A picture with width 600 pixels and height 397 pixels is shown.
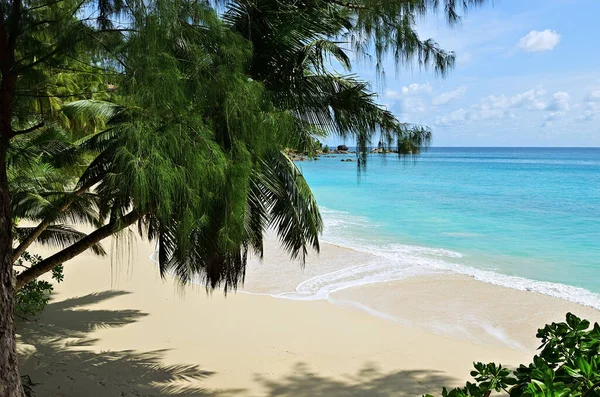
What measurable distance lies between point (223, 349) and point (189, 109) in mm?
3869

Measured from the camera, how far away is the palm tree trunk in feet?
9.55

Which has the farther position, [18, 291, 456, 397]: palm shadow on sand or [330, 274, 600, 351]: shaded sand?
[330, 274, 600, 351]: shaded sand

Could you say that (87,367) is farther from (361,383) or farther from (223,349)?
(361,383)

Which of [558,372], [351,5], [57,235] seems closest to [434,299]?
[57,235]

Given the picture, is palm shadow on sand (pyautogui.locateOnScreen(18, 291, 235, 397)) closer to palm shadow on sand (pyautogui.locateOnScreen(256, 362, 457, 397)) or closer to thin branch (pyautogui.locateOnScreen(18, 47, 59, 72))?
palm shadow on sand (pyautogui.locateOnScreen(256, 362, 457, 397))

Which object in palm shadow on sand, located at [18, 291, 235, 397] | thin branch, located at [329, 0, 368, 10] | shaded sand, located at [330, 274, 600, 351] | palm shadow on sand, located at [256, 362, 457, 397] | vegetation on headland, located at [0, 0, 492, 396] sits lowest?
shaded sand, located at [330, 274, 600, 351]

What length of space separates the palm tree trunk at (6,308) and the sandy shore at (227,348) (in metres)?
0.82

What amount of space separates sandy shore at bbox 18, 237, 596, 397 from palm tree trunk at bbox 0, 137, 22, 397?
2.69ft

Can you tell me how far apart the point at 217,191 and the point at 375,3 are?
5.35 feet

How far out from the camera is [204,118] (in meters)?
2.77

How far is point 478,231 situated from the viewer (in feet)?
53.3

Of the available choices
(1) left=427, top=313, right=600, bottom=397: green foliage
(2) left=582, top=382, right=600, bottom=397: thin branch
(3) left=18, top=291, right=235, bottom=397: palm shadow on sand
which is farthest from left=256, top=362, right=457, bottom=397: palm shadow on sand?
(2) left=582, top=382, right=600, bottom=397: thin branch

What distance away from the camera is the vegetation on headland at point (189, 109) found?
2547 millimetres

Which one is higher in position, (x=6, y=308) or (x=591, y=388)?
(x=591, y=388)
